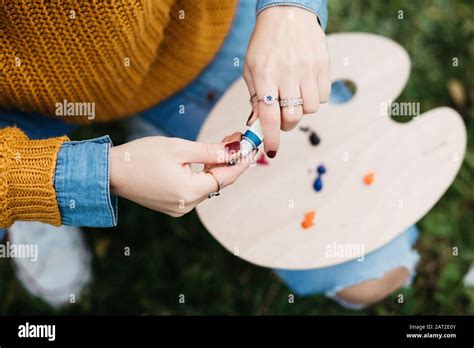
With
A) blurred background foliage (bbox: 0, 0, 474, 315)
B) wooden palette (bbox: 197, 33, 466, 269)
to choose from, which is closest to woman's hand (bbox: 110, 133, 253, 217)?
wooden palette (bbox: 197, 33, 466, 269)

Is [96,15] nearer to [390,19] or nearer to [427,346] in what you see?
[427,346]

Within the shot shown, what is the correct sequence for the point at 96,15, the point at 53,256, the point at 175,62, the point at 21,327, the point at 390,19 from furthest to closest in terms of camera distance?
1. the point at 390,19
2. the point at 53,256
3. the point at 21,327
4. the point at 175,62
5. the point at 96,15

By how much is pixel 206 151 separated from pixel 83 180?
0.64 feet

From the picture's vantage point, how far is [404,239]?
1.20 meters

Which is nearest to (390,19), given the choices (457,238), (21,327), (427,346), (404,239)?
(457,238)

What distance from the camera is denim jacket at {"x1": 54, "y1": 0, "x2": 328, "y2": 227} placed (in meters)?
0.80

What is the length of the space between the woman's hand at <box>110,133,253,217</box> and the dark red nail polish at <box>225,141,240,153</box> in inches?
0.6

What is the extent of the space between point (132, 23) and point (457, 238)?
4.22 ft

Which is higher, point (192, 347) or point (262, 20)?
point (262, 20)

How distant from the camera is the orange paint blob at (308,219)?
3.59 feet

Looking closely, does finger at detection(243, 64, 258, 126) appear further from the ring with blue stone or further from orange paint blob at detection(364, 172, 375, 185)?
orange paint blob at detection(364, 172, 375, 185)

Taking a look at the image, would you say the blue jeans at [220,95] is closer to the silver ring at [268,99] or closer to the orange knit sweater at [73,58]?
the orange knit sweater at [73,58]

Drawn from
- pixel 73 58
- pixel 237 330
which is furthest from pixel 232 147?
pixel 237 330

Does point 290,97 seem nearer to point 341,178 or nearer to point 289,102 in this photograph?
point 289,102
